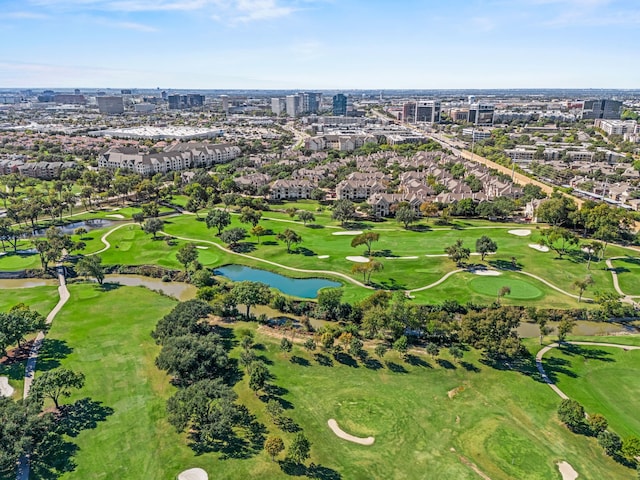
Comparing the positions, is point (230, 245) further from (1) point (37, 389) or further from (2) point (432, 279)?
(1) point (37, 389)

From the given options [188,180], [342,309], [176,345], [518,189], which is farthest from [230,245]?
[518,189]

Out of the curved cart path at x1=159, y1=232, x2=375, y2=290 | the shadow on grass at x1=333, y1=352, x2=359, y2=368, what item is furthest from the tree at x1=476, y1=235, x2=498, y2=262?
the shadow on grass at x1=333, y1=352, x2=359, y2=368

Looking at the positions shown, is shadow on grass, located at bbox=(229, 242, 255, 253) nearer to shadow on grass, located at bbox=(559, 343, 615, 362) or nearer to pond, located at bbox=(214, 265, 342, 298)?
pond, located at bbox=(214, 265, 342, 298)

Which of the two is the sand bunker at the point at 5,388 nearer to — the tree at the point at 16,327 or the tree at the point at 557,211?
the tree at the point at 16,327

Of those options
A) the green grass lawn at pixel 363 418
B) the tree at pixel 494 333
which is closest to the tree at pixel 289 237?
the green grass lawn at pixel 363 418

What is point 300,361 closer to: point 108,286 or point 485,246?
point 108,286
